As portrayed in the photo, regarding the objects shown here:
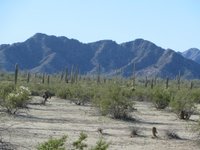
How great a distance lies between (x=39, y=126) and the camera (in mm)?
22969

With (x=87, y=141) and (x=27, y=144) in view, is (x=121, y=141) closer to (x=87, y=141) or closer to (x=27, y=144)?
(x=87, y=141)

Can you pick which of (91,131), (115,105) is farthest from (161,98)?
(91,131)

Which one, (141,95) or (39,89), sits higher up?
(39,89)

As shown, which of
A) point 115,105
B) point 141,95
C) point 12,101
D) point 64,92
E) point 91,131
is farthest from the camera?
point 141,95

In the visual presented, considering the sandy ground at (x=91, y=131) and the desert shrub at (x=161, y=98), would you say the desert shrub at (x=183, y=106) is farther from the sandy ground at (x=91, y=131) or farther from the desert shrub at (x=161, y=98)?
the desert shrub at (x=161, y=98)

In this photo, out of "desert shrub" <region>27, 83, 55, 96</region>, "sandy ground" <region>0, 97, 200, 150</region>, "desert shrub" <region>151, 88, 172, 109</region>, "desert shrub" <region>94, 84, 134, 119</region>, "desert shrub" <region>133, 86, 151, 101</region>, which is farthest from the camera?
"desert shrub" <region>27, 83, 55, 96</region>

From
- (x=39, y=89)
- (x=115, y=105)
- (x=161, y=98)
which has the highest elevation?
(x=39, y=89)

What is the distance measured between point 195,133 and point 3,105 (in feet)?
37.3

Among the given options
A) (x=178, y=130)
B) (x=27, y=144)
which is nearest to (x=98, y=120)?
(x=178, y=130)

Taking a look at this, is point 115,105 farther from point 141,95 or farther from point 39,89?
point 39,89

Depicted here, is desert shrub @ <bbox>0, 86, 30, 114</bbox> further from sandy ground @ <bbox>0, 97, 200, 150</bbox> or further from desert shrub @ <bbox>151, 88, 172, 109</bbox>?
desert shrub @ <bbox>151, 88, 172, 109</bbox>

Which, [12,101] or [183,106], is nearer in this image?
[12,101]

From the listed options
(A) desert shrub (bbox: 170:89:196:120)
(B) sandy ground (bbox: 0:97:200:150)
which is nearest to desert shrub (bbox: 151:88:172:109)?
(A) desert shrub (bbox: 170:89:196:120)

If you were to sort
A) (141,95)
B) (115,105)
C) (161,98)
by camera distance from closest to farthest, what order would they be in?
1. (115,105)
2. (161,98)
3. (141,95)
